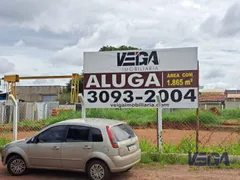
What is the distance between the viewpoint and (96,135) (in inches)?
309

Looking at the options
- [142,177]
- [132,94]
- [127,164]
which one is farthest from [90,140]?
[132,94]

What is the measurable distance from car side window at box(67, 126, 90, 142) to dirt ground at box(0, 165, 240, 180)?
1.00 metres

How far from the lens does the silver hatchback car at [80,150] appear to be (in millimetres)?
7633

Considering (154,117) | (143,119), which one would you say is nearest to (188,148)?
(143,119)

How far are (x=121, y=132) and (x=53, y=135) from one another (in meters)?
1.74

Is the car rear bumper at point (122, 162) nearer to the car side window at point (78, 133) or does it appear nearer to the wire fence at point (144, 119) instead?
the car side window at point (78, 133)

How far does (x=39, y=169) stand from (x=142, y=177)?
2.82 m

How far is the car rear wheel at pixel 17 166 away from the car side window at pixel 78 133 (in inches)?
57.5

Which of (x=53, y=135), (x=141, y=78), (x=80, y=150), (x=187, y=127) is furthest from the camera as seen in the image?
(x=187, y=127)

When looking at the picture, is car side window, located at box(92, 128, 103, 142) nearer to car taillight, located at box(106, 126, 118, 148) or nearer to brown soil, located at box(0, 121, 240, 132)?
car taillight, located at box(106, 126, 118, 148)

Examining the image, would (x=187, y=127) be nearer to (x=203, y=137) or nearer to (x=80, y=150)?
(x=203, y=137)

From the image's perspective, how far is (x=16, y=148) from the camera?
8.52m

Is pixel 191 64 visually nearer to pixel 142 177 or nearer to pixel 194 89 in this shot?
pixel 194 89

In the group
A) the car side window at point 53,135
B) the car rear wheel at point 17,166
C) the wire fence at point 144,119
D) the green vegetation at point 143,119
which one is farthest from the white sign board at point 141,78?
the green vegetation at point 143,119
